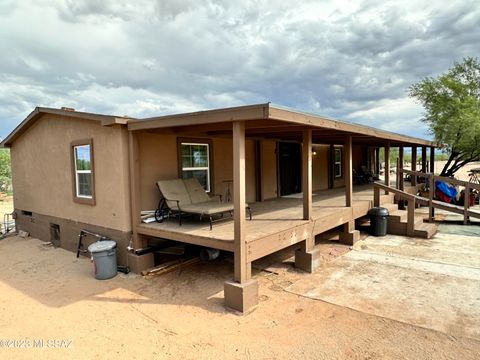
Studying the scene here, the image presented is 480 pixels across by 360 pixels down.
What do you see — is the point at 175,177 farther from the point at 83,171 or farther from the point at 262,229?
the point at 262,229

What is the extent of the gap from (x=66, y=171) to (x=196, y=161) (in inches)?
123

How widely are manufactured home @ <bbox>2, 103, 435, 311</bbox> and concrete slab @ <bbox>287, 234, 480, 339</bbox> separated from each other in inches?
27.7

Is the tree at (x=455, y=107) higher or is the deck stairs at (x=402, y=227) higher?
the tree at (x=455, y=107)

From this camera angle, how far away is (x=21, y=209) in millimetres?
9180

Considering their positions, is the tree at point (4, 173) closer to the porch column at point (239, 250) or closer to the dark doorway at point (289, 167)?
the dark doorway at point (289, 167)

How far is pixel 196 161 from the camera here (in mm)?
6938

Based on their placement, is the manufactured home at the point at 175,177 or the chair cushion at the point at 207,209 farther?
the chair cushion at the point at 207,209

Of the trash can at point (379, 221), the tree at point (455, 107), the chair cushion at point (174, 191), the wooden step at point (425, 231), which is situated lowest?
the wooden step at point (425, 231)

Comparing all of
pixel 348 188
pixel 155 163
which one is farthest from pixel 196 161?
pixel 348 188

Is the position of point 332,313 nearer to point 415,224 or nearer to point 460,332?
point 460,332

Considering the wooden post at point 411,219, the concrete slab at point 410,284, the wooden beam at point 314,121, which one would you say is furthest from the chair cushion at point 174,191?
the wooden post at point 411,219

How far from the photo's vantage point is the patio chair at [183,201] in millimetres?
5426

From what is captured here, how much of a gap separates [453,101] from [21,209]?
736 inches

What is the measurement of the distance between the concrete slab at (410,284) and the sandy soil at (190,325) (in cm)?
24
